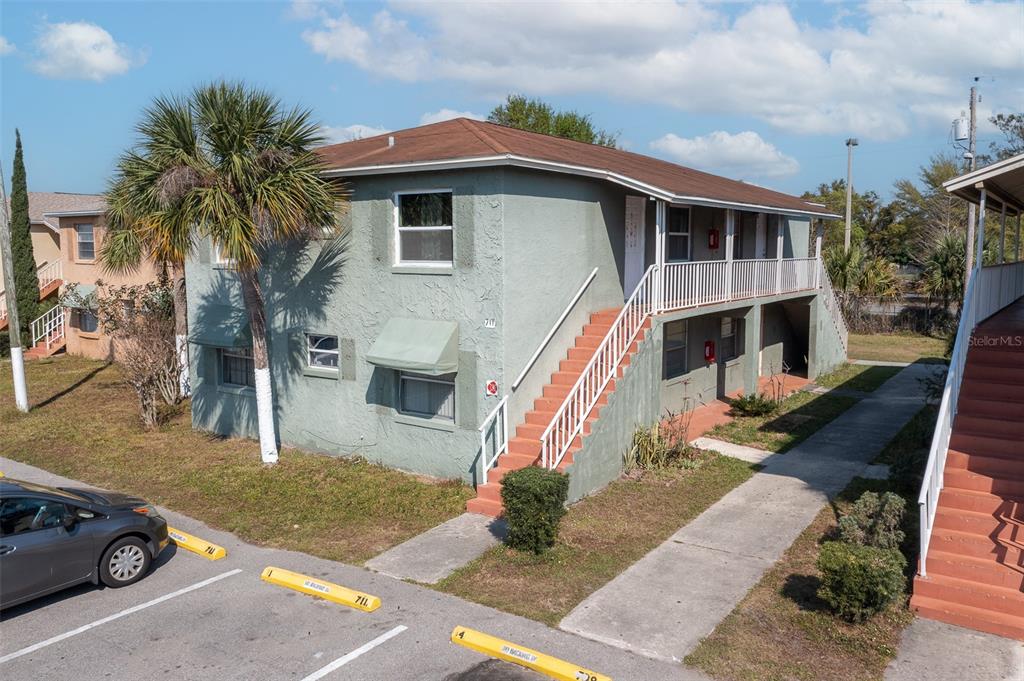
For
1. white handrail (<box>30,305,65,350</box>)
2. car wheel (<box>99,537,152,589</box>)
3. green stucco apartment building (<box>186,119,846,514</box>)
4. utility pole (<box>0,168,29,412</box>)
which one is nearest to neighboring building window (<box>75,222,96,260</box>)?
white handrail (<box>30,305,65,350</box>)

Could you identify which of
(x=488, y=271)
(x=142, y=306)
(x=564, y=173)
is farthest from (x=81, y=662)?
(x=142, y=306)

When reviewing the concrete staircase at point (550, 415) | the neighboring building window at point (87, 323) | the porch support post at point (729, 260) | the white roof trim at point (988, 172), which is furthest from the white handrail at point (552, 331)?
the neighboring building window at point (87, 323)

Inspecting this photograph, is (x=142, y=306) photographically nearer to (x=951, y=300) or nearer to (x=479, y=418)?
(x=479, y=418)

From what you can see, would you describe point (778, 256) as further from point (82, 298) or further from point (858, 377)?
point (82, 298)

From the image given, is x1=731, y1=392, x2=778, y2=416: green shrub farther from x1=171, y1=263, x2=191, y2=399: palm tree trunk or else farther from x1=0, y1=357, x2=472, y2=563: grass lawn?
x1=171, y1=263, x2=191, y2=399: palm tree trunk

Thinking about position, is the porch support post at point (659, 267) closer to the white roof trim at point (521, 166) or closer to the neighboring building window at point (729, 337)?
the white roof trim at point (521, 166)

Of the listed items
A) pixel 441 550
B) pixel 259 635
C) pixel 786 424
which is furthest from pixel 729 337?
pixel 259 635
